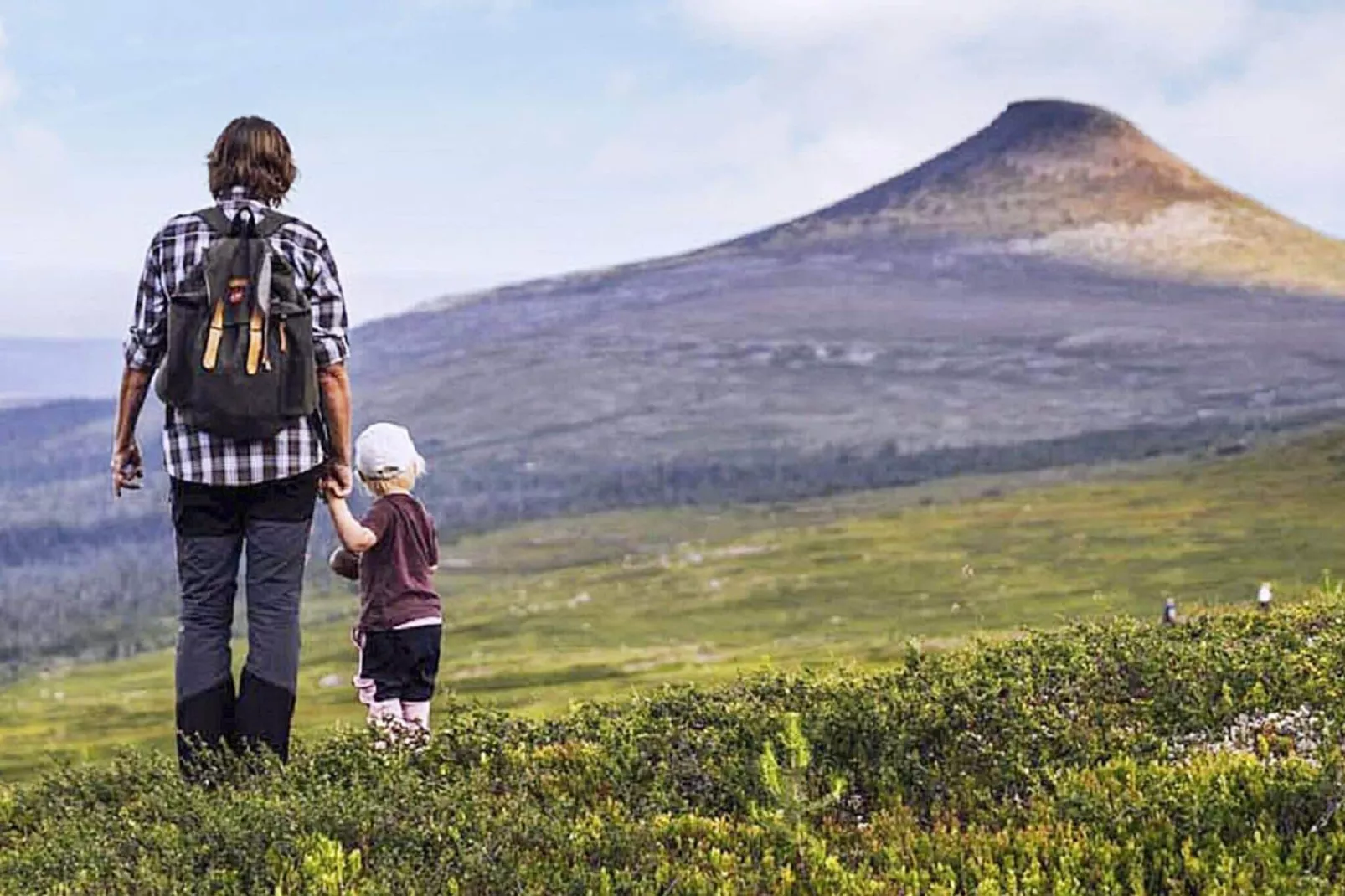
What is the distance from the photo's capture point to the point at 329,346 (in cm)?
1121

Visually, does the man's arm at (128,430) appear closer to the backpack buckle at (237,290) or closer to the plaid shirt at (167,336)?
the plaid shirt at (167,336)

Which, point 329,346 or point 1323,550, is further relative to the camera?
point 1323,550

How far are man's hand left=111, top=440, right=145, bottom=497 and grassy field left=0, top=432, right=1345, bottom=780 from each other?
2239 inches

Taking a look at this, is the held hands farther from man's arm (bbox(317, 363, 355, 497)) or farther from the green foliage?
the green foliage

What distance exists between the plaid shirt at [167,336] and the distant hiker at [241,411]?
0.01m

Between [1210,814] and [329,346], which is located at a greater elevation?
[329,346]

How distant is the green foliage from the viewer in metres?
8.66

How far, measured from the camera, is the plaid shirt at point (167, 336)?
10.9 m

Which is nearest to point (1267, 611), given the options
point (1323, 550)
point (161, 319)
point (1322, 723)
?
point (1322, 723)

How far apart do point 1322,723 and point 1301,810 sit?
188 centimetres

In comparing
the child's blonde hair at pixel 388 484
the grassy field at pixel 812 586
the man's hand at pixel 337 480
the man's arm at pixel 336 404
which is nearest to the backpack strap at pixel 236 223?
the man's arm at pixel 336 404

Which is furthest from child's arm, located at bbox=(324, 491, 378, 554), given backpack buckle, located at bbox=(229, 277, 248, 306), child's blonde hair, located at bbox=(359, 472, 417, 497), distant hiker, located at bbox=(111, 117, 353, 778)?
backpack buckle, located at bbox=(229, 277, 248, 306)

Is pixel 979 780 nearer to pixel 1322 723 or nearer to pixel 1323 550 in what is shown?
pixel 1322 723

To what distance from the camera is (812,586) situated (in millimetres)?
137250
